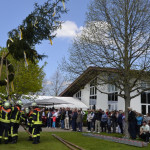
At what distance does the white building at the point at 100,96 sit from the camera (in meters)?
17.4

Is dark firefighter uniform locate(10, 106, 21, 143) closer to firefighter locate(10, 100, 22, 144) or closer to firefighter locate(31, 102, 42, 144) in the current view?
firefighter locate(10, 100, 22, 144)

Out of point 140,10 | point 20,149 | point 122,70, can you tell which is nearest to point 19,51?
point 20,149

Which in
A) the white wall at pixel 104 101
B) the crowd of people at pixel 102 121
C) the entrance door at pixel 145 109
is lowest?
the crowd of people at pixel 102 121

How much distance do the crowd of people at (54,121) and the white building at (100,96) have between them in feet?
7.05

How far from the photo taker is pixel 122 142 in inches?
517

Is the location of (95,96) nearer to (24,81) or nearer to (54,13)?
(24,81)

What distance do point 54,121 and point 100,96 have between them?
1011 centimetres

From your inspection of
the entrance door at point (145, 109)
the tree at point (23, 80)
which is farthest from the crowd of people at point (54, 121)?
the tree at point (23, 80)

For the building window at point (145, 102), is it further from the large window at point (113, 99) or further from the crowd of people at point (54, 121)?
the crowd of people at point (54, 121)

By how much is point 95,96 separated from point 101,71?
56.5ft

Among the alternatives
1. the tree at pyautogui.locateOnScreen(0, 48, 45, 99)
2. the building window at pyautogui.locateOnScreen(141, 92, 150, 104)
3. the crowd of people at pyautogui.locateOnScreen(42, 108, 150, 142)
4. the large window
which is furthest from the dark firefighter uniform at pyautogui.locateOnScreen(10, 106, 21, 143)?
the tree at pyautogui.locateOnScreen(0, 48, 45, 99)

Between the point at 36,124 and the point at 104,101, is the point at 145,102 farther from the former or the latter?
the point at 36,124

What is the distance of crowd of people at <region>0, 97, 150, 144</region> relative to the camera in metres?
11.8

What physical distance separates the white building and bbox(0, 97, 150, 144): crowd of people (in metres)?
2.15
